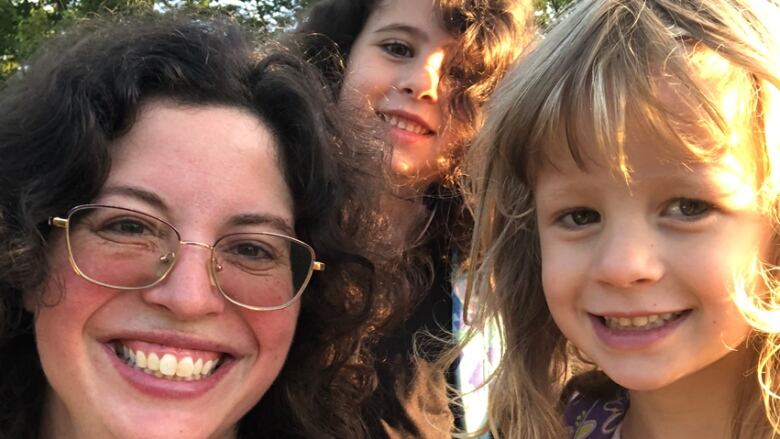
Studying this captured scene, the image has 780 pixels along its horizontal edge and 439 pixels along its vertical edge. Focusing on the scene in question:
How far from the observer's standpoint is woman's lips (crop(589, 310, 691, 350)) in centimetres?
197

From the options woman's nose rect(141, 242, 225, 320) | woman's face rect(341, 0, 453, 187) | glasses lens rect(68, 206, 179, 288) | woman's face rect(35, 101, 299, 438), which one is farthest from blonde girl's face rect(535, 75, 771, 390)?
woman's face rect(341, 0, 453, 187)

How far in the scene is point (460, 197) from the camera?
3.36 meters

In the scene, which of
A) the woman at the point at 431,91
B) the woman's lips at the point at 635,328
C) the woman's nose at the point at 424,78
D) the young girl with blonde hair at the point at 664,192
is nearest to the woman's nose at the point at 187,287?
the young girl with blonde hair at the point at 664,192

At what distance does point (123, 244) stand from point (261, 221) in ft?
1.08

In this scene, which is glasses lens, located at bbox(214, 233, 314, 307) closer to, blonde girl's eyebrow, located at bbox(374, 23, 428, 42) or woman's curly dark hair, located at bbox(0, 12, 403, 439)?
woman's curly dark hair, located at bbox(0, 12, 403, 439)

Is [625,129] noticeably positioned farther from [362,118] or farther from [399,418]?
[399,418]

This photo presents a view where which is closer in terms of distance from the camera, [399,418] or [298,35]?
[399,418]

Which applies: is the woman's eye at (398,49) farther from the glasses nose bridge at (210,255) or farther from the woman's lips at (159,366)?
the woman's lips at (159,366)

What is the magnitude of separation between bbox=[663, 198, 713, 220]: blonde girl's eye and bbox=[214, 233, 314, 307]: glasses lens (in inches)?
35.0

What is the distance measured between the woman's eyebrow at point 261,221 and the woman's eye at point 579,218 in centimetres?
72

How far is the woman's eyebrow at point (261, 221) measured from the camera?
1.96m

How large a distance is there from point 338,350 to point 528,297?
0.63m

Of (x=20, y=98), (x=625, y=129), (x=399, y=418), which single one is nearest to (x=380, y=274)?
(x=399, y=418)

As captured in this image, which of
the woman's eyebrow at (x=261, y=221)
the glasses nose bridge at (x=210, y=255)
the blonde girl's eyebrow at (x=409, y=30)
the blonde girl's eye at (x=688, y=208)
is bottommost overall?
the glasses nose bridge at (x=210, y=255)
